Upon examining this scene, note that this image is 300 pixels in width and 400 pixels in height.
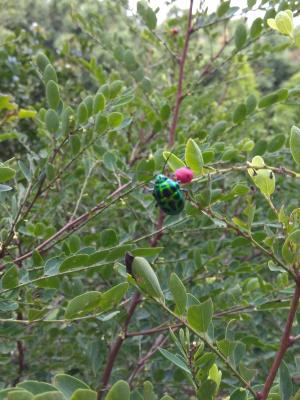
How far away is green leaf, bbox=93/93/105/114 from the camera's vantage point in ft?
3.55

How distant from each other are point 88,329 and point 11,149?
1437 millimetres

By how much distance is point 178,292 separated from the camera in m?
0.69

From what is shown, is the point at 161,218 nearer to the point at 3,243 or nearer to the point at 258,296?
A: the point at 258,296

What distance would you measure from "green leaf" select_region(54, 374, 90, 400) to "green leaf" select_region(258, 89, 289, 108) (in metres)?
0.99

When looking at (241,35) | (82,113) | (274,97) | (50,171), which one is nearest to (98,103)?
(82,113)

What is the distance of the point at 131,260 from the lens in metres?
0.67

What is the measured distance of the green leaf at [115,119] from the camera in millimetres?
1096

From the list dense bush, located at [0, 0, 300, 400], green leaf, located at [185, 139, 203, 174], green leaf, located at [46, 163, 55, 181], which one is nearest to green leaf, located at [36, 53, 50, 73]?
dense bush, located at [0, 0, 300, 400]

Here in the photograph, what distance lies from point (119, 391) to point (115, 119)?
0.71m

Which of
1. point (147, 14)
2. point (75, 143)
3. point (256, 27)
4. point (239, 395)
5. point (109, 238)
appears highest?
point (147, 14)

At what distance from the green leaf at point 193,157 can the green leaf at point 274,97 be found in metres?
0.57

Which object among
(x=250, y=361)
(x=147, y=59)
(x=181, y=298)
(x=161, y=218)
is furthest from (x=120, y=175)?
(x=147, y=59)

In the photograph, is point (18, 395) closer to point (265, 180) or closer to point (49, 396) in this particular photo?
point (49, 396)

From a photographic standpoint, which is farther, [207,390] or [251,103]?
[251,103]
